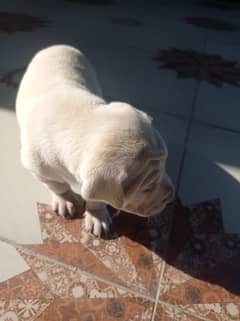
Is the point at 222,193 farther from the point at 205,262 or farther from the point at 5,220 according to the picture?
the point at 5,220

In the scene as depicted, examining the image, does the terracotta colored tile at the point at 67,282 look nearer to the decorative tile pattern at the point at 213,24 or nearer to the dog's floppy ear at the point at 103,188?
the dog's floppy ear at the point at 103,188

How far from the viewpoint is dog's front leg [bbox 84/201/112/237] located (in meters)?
1.28

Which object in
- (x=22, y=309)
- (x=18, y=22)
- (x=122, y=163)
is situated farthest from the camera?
(x=18, y=22)

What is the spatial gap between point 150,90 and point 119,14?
7.17ft

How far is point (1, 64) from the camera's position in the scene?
2.26 m

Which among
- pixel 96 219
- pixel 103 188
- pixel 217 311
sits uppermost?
pixel 103 188

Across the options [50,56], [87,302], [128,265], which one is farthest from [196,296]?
[50,56]

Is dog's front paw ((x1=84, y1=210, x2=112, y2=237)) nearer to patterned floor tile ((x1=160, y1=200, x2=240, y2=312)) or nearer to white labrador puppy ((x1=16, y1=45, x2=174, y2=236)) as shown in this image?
white labrador puppy ((x1=16, y1=45, x2=174, y2=236))

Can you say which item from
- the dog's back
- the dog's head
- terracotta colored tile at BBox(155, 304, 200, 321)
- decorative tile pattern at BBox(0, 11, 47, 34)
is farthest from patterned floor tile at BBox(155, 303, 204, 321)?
decorative tile pattern at BBox(0, 11, 47, 34)

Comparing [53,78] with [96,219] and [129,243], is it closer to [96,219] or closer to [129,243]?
[96,219]

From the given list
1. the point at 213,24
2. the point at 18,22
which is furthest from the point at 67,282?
the point at 213,24

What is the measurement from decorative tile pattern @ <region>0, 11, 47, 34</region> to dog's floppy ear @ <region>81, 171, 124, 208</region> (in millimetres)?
2359

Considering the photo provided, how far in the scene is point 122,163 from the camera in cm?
84

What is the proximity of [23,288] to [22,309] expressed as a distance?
0.23 ft
